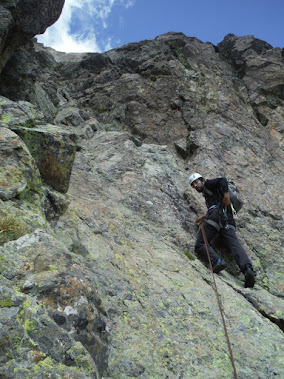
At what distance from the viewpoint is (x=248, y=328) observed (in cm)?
727

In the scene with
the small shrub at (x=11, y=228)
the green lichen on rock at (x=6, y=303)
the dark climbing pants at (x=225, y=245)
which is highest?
the dark climbing pants at (x=225, y=245)

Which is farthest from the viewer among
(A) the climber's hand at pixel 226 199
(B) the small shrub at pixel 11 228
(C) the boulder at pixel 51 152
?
(A) the climber's hand at pixel 226 199

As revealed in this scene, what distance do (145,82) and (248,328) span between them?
19.2m

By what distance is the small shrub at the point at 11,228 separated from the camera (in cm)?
522

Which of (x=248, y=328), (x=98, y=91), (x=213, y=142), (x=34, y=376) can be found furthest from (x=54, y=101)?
(x=34, y=376)

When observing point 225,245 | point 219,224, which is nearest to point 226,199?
point 219,224

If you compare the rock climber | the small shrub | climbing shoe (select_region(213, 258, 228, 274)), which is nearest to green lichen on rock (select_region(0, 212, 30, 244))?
the small shrub

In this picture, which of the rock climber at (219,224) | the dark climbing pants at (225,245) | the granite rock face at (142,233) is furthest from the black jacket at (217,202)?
the granite rock face at (142,233)

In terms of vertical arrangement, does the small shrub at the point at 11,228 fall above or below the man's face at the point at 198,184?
below

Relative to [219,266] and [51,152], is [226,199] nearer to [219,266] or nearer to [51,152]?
[219,266]

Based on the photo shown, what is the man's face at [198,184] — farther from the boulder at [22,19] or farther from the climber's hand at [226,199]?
the boulder at [22,19]

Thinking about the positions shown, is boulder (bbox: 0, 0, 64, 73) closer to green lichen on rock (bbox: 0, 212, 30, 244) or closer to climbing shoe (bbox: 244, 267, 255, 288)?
green lichen on rock (bbox: 0, 212, 30, 244)

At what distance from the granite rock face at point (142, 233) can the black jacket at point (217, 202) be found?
91cm

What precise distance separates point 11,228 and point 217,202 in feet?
24.1
